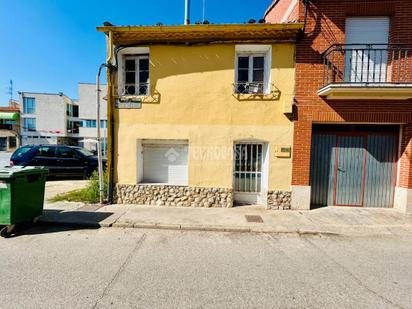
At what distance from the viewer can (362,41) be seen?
597 centimetres

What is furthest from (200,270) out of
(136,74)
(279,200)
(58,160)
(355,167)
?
(58,160)

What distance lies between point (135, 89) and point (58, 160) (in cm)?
639

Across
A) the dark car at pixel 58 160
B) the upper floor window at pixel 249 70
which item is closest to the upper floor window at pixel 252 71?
the upper floor window at pixel 249 70

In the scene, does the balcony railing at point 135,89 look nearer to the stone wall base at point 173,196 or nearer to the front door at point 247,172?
the stone wall base at point 173,196

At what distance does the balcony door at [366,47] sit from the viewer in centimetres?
591

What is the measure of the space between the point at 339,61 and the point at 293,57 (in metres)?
1.26

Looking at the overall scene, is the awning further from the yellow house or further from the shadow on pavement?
the shadow on pavement

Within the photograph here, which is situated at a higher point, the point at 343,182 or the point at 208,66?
the point at 208,66

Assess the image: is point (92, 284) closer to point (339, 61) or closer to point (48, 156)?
point (339, 61)

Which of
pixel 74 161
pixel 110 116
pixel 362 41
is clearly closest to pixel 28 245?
pixel 110 116

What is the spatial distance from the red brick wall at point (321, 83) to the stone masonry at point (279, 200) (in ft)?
1.58

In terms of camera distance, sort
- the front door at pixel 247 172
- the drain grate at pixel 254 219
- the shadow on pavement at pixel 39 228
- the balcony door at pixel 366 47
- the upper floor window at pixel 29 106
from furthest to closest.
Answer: the upper floor window at pixel 29 106 → the front door at pixel 247 172 → the balcony door at pixel 366 47 → the drain grate at pixel 254 219 → the shadow on pavement at pixel 39 228

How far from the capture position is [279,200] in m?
6.29

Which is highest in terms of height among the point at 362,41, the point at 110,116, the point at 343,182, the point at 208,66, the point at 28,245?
the point at 362,41
